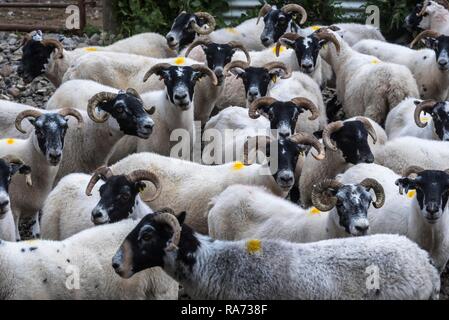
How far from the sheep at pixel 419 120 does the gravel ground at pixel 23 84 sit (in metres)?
1.96

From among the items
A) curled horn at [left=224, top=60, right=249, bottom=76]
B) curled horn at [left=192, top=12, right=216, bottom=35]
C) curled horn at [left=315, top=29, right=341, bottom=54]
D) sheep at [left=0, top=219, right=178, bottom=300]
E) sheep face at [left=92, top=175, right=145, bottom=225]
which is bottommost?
sheep at [left=0, top=219, right=178, bottom=300]

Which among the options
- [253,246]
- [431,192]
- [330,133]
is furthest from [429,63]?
[253,246]

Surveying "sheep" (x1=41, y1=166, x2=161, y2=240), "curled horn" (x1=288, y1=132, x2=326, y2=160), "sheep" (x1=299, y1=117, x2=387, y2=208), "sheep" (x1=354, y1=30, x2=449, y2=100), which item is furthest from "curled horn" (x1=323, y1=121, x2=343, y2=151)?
"sheep" (x1=354, y1=30, x2=449, y2=100)

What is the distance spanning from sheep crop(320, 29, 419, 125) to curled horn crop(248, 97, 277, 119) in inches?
76.2

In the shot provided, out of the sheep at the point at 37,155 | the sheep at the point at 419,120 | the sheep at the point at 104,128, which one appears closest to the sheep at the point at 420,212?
the sheep at the point at 419,120

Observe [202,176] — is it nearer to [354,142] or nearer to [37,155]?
[354,142]

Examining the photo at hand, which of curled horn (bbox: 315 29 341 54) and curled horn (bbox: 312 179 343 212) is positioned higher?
curled horn (bbox: 315 29 341 54)

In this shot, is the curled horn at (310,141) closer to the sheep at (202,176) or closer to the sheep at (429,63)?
the sheep at (202,176)

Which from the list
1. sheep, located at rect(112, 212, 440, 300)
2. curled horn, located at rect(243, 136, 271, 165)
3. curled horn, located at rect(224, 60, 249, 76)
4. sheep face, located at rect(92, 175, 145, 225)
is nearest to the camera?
sheep, located at rect(112, 212, 440, 300)

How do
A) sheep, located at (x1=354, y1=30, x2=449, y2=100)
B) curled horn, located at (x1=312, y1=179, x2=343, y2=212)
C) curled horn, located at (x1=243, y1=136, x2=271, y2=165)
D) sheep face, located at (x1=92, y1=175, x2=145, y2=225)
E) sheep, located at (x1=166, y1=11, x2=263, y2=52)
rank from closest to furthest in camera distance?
1. curled horn, located at (x1=312, y1=179, x2=343, y2=212)
2. sheep face, located at (x1=92, y1=175, x2=145, y2=225)
3. curled horn, located at (x1=243, y1=136, x2=271, y2=165)
4. sheep, located at (x1=354, y1=30, x2=449, y2=100)
5. sheep, located at (x1=166, y1=11, x2=263, y2=52)

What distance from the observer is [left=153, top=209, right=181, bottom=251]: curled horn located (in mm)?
7203

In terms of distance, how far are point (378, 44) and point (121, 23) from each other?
5.17 meters

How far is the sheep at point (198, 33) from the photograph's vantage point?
14.3 meters

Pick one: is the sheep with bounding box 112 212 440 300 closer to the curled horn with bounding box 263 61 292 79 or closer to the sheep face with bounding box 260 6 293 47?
the curled horn with bounding box 263 61 292 79
